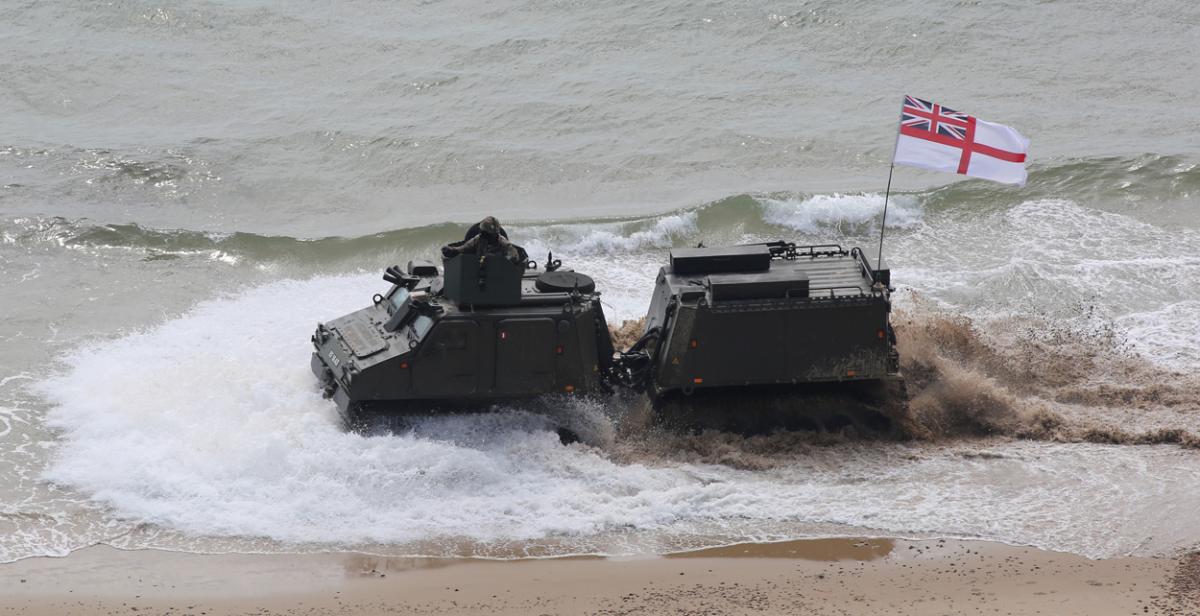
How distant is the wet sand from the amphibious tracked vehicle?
1920 mm

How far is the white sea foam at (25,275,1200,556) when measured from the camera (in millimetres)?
13961

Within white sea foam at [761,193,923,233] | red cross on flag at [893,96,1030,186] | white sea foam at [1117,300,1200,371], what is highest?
red cross on flag at [893,96,1030,186]

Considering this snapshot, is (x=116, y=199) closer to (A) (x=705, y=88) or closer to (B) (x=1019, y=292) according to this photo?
(A) (x=705, y=88)

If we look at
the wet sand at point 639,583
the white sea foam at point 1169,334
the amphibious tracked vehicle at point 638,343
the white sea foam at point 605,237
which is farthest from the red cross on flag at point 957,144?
the white sea foam at point 605,237

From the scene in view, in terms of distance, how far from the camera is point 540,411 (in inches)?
602

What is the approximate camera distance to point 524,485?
14.6 metres

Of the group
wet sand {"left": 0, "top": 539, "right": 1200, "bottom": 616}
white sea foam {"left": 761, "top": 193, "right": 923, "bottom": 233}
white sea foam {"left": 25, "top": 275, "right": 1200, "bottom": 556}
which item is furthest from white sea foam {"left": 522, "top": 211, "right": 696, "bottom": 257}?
wet sand {"left": 0, "top": 539, "right": 1200, "bottom": 616}

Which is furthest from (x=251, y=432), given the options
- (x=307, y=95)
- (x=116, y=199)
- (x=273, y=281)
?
(x=307, y=95)

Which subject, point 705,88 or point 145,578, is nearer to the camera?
point 145,578

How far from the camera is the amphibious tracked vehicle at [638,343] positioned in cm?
1464

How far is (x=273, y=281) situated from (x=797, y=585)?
10.3 metres

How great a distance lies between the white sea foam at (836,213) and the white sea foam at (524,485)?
7.46 m

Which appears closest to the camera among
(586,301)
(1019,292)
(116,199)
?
(586,301)

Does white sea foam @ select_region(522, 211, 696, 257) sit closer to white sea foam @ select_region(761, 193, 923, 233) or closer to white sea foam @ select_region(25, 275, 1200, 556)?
white sea foam @ select_region(761, 193, 923, 233)
